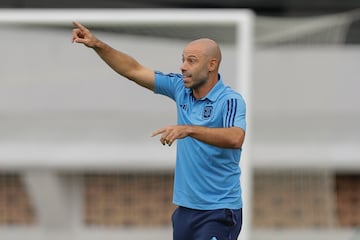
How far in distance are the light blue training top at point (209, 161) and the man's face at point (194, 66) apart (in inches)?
3.3

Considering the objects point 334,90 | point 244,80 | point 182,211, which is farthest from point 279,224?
point 182,211

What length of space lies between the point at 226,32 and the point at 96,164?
180cm

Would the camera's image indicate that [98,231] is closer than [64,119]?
No

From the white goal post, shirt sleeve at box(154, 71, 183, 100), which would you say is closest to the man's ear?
shirt sleeve at box(154, 71, 183, 100)

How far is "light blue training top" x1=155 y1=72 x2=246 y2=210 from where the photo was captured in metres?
3.99

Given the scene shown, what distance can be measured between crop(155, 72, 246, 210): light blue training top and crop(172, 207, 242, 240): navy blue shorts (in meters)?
0.03

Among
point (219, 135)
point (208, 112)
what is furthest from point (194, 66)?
point (219, 135)

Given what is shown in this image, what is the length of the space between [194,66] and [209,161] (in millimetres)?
361

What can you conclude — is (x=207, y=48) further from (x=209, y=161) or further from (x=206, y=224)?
(x=206, y=224)

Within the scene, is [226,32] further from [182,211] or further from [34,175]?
[182,211]

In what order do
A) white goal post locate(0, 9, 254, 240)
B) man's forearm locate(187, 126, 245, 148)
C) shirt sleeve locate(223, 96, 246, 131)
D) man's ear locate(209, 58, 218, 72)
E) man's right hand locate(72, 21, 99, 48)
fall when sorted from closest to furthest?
man's forearm locate(187, 126, 245, 148) → shirt sleeve locate(223, 96, 246, 131) → man's ear locate(209, 58, 218, 72) → man's right hand locate(72, 21, 99, 48) → white goal post locate(0, 9, 254, 240)

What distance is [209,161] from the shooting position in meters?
4.01

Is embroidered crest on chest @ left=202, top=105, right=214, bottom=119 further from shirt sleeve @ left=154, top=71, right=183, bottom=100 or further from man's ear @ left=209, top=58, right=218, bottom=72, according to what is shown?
shirt sleeve @ left=154, top=71, right=183, bottom=100

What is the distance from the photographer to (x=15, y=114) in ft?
28.8
